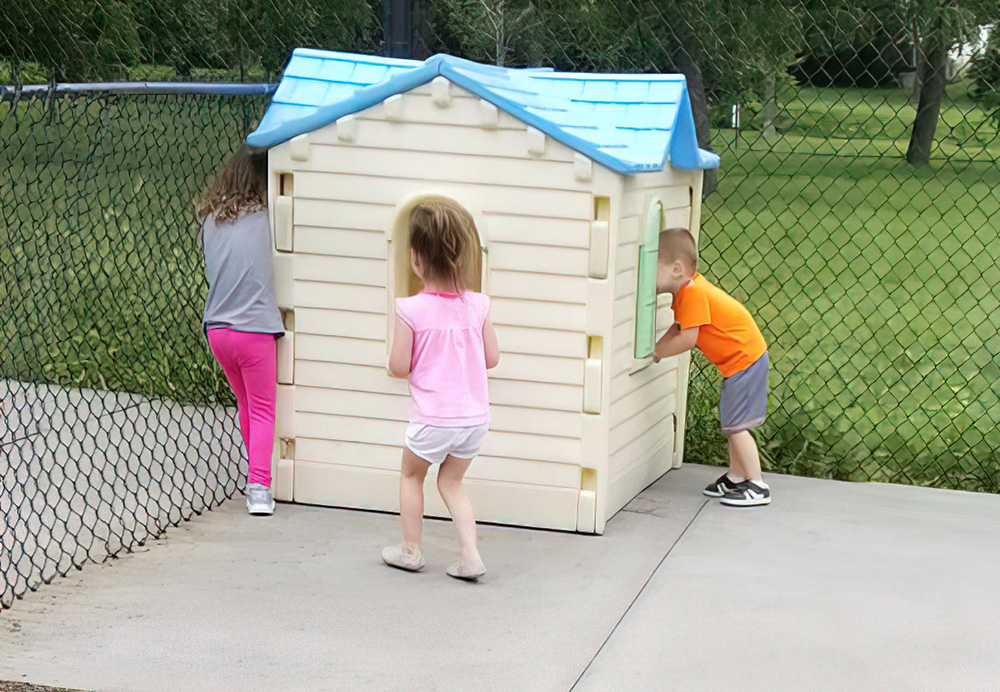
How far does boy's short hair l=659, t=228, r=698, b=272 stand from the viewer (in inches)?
184

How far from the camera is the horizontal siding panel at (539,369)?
4.23 m

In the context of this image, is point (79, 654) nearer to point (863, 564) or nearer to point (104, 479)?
point (104, 479)

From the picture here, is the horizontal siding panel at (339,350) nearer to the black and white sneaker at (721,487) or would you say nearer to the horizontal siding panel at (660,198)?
the horizontal siding panel at (660,198)

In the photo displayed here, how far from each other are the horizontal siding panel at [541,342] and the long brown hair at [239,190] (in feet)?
3.40

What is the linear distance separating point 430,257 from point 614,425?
43.0 inches

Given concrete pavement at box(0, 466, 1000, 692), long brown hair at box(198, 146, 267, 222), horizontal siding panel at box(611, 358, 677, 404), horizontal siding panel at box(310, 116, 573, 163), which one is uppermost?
horizontal siding panel at box(310, 116, 573, 163)

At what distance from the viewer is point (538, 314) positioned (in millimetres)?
4238

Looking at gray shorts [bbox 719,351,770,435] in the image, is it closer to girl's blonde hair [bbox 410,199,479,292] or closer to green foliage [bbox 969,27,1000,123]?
girl's blonde hair [bbox 410,199,479,292]

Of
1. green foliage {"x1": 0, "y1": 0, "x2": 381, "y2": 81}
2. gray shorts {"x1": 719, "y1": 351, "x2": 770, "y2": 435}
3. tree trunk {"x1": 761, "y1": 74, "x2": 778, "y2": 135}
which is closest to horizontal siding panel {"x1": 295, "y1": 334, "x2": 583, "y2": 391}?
gray shorts {"x1": 719, "y1": 351, "x2": 770, "y2": 435}

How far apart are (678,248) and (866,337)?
5.74 meters

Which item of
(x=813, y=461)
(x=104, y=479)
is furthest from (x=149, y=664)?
(x=813, y=461)

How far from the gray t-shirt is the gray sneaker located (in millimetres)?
588

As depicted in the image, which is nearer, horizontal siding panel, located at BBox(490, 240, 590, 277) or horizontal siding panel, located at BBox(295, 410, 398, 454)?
horizontal siding panel, located at BBox(490, 240, 590, 277)

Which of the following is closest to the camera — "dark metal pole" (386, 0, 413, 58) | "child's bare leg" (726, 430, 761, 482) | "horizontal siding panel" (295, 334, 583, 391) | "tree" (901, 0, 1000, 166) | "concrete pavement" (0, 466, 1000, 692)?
"concrete pavement" (0, 466, 1000, 692)
